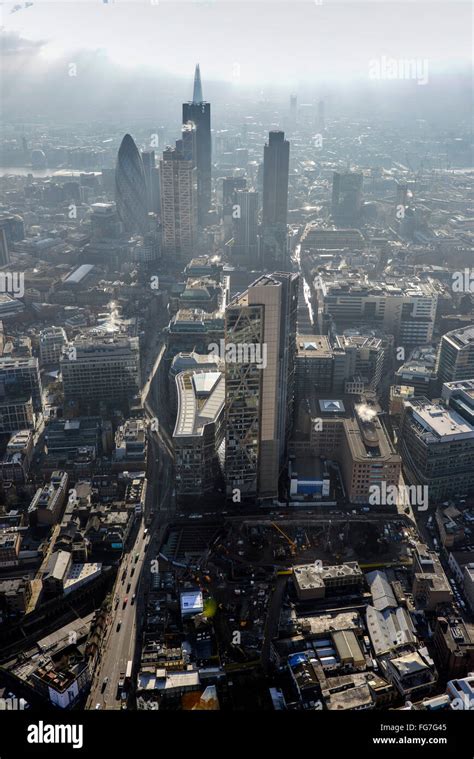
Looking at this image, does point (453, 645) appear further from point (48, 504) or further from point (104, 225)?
point (104, 225)

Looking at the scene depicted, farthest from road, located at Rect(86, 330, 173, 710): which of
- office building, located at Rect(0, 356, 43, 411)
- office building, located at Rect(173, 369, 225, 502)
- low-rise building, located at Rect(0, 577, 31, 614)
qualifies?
office building, located at Rect(0, 356, 43, 411)

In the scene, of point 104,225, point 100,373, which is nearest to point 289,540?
point 100,373

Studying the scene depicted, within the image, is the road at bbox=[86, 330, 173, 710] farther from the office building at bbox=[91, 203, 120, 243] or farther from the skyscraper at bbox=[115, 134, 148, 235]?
the skyscraper at bbox=[115, 134, 148, 235]

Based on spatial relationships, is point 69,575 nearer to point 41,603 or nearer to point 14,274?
point 41,603

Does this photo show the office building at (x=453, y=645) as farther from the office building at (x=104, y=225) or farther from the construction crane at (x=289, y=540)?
the office building at (x=104, y=225)

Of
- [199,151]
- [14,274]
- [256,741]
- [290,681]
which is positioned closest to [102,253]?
[14,274]

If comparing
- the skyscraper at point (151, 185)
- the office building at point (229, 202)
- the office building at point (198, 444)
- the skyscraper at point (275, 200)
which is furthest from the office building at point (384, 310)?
the skyscraper at point (151, 185)

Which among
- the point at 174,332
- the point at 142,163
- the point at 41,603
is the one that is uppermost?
the point at 142,163
